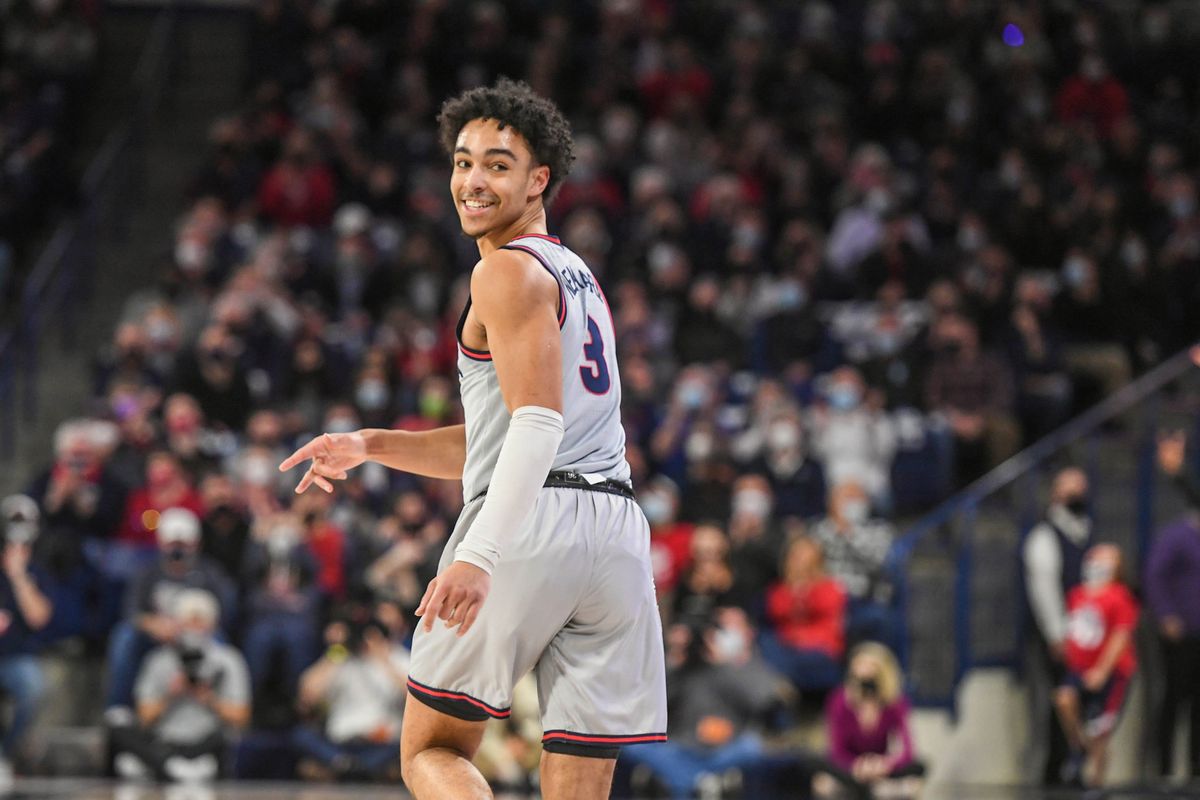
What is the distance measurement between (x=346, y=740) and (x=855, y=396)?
15.7ft

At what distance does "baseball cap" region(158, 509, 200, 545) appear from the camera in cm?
1105

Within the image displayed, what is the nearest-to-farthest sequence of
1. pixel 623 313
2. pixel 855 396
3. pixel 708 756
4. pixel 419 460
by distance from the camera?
1. pixel 419 460
2. pixel 708 756
3. pixel 855 396
4. pixel 623 313

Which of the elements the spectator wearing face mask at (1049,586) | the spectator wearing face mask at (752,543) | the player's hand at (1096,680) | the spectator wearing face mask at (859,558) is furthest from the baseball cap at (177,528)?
the player's hand at (1096,680)

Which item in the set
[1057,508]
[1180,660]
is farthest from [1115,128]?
[1180,660]

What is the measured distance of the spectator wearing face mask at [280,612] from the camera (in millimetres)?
11031

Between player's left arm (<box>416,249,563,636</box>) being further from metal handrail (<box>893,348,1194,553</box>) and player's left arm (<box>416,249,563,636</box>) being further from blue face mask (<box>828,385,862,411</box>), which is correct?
blue face mask (<box>828,385,862,411</box>)

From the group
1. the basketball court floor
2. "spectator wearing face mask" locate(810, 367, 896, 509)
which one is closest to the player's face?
the basketball court floor

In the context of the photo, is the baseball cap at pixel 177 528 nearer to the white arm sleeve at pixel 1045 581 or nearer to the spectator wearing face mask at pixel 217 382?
the spectator wearing face mask at pixel 217 382

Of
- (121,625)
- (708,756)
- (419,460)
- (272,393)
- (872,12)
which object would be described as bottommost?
(708,756)

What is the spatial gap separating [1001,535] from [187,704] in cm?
572

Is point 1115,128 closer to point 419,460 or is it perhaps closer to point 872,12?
point 872,12

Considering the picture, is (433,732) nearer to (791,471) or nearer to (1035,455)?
(791,471)

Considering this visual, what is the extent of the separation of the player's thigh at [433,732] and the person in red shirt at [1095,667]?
794 centimetres

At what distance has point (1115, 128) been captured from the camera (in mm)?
16875
